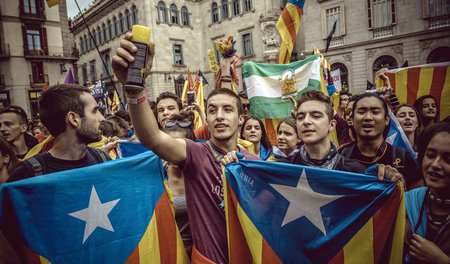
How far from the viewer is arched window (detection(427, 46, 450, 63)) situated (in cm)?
1662

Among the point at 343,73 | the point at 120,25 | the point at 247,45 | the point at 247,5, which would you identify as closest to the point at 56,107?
the point at 343,73

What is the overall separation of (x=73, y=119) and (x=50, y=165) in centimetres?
40

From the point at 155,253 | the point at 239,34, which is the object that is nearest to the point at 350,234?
the point at 155,253

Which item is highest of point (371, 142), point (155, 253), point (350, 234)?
point (371, 142)

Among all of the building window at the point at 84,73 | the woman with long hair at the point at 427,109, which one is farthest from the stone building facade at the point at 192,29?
the woman with long hair at the point at 427,109

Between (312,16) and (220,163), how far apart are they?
2221 centimetres

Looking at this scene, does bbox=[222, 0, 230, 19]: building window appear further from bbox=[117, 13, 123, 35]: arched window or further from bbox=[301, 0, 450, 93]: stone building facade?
bbox=[117, 13, 123, 35]: arched window

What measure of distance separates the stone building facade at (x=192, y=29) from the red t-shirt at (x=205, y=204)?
2249cm

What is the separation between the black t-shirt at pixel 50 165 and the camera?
1.86 metres

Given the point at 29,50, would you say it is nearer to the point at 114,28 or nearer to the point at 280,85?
the point at 114,28

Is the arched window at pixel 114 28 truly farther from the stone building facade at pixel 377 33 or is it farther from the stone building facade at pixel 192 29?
the stone building facade at pixel 377 33

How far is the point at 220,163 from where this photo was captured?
1.96m

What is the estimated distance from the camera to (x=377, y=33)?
61.0 feet

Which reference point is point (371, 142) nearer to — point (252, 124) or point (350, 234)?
point (350, 234)
